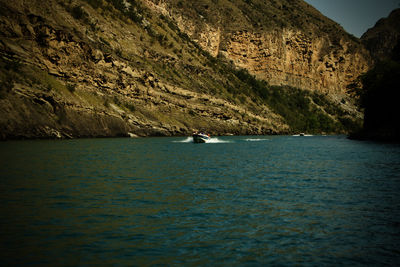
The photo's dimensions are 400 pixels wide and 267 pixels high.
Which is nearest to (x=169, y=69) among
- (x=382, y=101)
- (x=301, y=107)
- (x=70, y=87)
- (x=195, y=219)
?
(x=70, y=87)

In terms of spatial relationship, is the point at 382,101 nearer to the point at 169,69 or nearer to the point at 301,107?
the point at 169,69

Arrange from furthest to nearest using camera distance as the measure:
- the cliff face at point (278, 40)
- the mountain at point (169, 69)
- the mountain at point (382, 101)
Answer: the cliff face at point (278, 40) < the mountain at point (382, 101) < the mountain at point (169, 69)

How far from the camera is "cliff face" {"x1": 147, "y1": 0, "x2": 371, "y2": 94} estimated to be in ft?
453

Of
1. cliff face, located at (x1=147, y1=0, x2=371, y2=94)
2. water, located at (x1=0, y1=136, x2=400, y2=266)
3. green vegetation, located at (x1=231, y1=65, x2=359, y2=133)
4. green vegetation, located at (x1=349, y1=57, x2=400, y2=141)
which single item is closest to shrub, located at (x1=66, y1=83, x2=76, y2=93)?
water, located at (x1=0, y1=136, x2=400, y2=266)

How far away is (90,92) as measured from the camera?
67062mm

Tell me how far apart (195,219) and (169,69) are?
3328 inches

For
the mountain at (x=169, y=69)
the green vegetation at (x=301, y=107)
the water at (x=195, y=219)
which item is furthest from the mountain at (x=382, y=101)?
the green vegetation at (x=301, y=107)

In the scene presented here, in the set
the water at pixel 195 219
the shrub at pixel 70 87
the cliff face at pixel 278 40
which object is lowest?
the water at pixel 195 219

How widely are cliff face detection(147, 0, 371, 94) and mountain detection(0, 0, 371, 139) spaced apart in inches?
20.0

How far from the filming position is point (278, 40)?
Result: 154125mm

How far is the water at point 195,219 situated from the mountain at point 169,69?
37935 mm

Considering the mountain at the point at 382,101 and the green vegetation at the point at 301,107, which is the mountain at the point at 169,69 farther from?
the mountain at the point at 382,101

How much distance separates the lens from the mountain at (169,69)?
58469mm

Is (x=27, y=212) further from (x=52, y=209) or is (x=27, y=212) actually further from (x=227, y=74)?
(x=227, y=74)
